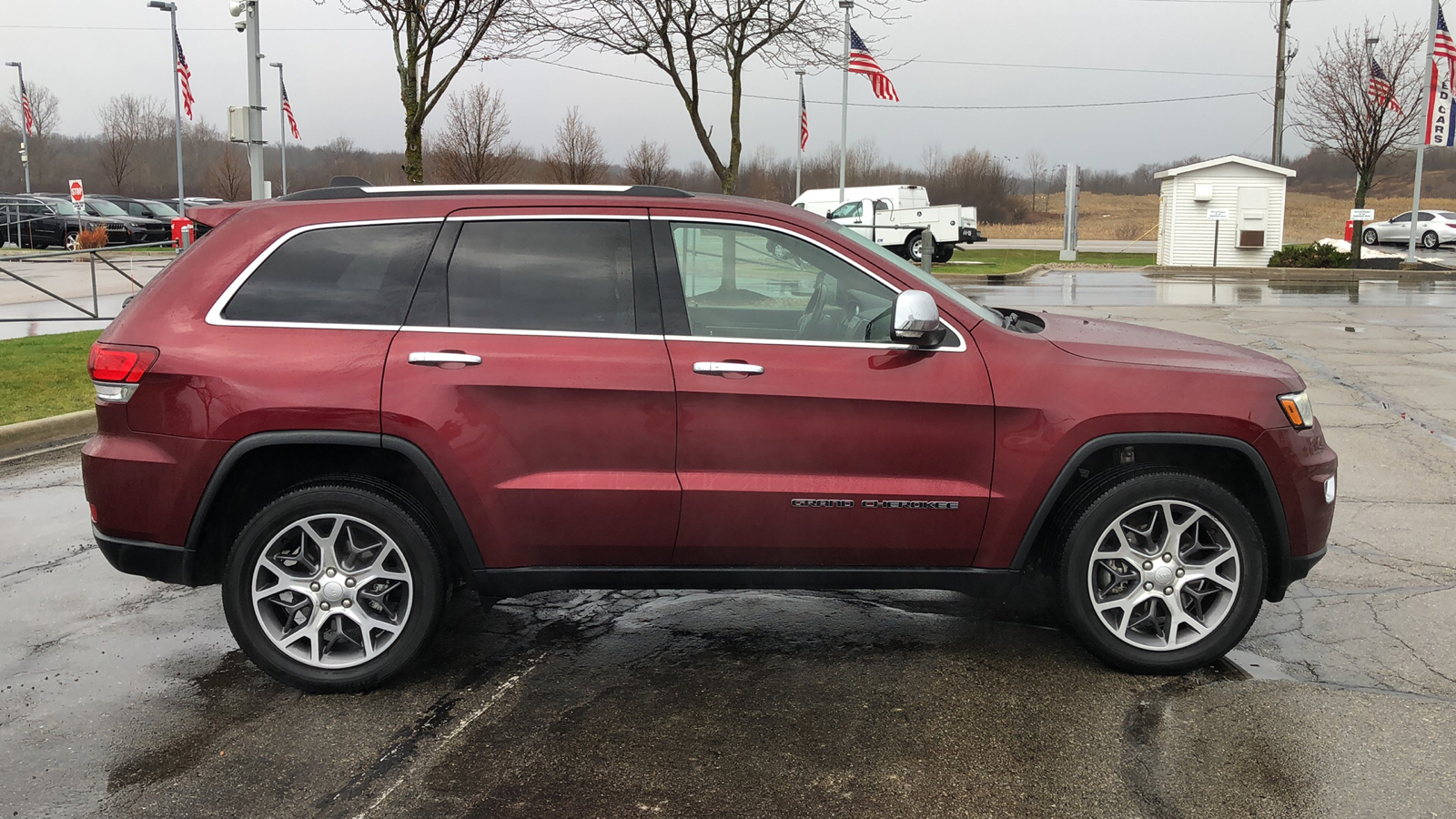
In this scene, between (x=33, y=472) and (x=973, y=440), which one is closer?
(x=973, y=440)

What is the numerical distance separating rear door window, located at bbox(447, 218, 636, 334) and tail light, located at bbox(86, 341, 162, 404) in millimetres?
1107

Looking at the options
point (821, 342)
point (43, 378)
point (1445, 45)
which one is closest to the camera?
point (821, 342)

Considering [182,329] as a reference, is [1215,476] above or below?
below

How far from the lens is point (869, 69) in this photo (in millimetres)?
23469

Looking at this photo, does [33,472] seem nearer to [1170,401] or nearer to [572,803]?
[572,803]

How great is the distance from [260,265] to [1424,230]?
4952cm

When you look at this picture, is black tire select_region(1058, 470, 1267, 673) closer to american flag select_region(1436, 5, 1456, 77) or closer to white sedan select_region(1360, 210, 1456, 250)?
american flag select_region(1436, 5, 1456, 77)

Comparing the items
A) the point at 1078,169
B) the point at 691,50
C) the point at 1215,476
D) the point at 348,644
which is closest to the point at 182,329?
the point at 348,644

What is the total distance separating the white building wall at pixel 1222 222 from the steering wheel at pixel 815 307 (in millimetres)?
31949

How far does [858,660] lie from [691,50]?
15277mm

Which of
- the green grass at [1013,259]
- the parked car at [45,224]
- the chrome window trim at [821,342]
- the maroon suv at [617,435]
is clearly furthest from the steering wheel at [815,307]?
the parked car at [45,224]

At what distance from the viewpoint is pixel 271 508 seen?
13.4 ft

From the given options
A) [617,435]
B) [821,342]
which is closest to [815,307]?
[821,342]

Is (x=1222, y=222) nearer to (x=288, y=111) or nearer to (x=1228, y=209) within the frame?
(x=1228, y=209)
